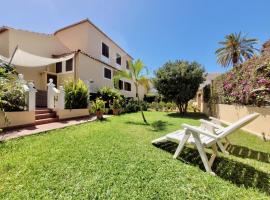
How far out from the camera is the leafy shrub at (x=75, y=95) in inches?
491

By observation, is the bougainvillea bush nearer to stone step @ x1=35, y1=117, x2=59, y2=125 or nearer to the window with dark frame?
stone step @ x1=35, y1=117, x2=59, y2=125

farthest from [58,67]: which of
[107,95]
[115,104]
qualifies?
[115,104]

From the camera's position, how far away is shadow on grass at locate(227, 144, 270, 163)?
577 centimetres

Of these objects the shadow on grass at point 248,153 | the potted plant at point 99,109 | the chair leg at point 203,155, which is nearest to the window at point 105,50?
the potted plant at point 99,109

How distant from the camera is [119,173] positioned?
4109mm

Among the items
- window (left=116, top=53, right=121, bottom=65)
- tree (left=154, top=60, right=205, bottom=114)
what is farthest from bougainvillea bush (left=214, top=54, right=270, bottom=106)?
window (left=116, top=53, right=121, bottom=65)

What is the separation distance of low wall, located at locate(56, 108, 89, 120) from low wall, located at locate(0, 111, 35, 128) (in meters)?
2.25

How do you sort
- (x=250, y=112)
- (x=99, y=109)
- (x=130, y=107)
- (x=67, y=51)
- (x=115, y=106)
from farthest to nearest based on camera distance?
(x=130, y=107), (x=67, y=51), (x=115, y=106), (x=99, y=109), (x=250, y=112)

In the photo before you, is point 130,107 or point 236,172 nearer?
point 236,172

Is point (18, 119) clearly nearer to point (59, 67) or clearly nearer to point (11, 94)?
point (11, 94)

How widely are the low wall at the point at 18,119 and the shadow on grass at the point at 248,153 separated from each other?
31.5 feet

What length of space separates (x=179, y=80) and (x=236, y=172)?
1489cm

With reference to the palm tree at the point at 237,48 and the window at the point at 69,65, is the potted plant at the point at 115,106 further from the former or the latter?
the palm tree at the point at 237,48

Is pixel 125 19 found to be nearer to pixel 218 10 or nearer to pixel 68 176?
pixel 218 10
